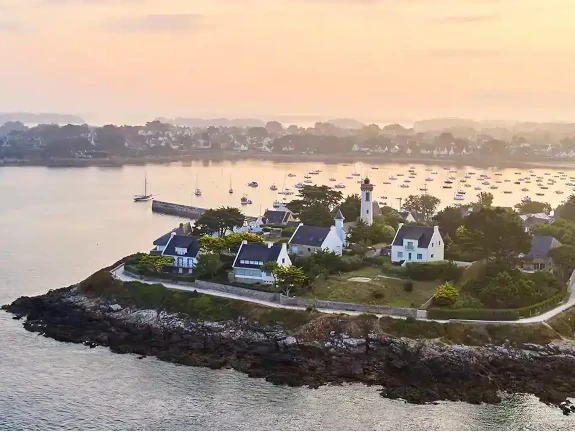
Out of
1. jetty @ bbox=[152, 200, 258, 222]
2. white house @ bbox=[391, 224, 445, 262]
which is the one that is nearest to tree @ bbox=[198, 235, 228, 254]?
white house @ bbox=[391, 224, 445, 262]

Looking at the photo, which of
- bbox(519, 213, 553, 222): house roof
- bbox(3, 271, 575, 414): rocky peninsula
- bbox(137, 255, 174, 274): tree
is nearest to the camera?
bbox(3, 271, 575, 414): rocky peninsula

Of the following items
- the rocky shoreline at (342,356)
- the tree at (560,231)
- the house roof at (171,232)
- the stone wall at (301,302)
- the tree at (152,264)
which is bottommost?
the rocky shoreline at (342,356)

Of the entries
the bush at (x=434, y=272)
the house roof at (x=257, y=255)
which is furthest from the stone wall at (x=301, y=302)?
the bush at (x=434, y=272)

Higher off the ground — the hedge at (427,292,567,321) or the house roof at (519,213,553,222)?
the house roof at (519,213,553,222)

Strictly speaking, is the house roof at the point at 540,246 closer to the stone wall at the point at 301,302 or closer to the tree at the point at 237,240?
the stone wall at the point at 301,302

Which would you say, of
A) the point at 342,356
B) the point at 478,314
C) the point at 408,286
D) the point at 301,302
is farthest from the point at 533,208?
the point at 342,356

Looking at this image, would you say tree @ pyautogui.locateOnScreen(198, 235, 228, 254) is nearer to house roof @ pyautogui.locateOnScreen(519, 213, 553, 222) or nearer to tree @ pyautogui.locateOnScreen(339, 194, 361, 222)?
tree @ pyautogui.locateOnScreen(339, 194, 361, 222)
